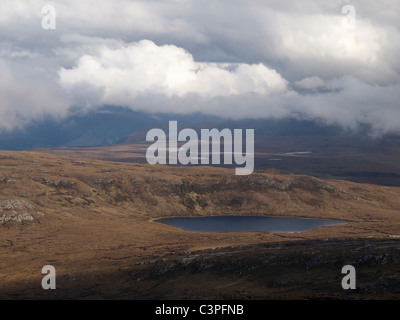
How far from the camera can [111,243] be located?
18425cm

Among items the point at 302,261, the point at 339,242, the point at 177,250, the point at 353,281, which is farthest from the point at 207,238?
the point at 353,281

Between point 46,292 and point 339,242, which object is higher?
point 339,242

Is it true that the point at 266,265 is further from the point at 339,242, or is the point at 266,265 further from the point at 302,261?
the point at 339,242

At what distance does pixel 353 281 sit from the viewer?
106 m

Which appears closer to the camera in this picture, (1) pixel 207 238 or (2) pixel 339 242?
(2) pixel 339 242

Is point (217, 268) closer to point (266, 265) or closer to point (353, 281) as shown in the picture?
point (266, 265)

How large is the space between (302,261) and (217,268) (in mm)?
21095
